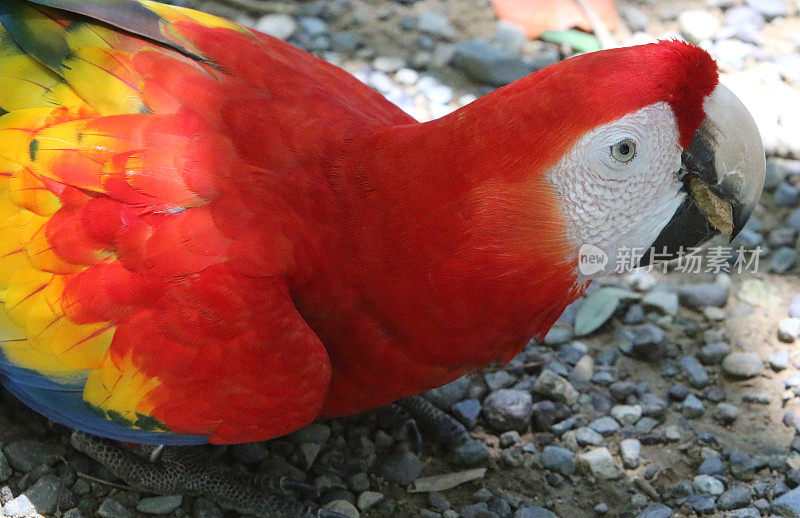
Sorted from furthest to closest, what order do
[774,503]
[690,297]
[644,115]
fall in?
1. [690,297]
2. [774,503]
3. [644,115]

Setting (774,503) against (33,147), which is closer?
(33,147)

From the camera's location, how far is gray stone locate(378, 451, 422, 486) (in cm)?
232

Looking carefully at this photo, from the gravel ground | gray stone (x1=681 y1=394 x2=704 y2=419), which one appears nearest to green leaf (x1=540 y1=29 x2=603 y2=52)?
the gravel ground

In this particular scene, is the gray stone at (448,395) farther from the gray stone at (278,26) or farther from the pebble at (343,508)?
the gray stone at (278,26)

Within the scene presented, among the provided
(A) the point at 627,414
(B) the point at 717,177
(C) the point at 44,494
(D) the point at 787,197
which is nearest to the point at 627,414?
(A) the point at 627,414

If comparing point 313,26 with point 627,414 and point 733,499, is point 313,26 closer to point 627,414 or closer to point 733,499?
point 627,414

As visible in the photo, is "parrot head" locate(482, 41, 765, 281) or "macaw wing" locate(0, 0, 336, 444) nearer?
"parrot head" locate(482, 41, 765, 281)

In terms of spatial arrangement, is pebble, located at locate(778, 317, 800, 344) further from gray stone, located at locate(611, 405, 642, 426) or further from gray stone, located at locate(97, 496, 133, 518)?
gray stone, located at locate(97, 496, 133, 518)

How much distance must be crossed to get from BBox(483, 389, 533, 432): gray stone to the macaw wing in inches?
28.8

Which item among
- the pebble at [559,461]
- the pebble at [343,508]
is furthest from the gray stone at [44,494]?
the pebble at [559,461]

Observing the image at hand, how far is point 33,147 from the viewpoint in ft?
6.19

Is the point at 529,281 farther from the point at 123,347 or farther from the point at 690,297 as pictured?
the point at 690,297

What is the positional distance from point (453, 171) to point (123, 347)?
80 centimetres

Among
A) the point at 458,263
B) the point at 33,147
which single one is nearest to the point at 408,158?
the point at 458,263
